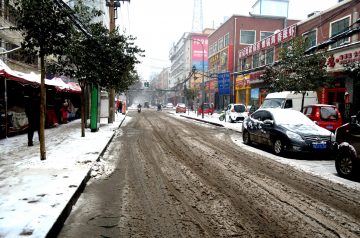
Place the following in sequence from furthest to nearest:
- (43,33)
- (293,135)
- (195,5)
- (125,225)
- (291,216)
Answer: (195,5) < (293,135) < (43,33) < (291,216) < (125,225)

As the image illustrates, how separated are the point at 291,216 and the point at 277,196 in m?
1.02

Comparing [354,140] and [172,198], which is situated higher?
[354,140]

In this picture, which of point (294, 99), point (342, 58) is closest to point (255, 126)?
point (294, 99)

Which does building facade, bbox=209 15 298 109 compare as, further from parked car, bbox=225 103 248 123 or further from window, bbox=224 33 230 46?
parked car, bbox=225 103 248 123

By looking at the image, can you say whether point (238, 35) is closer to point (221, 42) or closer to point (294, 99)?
point (221, 42)

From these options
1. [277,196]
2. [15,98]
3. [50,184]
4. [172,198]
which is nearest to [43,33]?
[50,184]

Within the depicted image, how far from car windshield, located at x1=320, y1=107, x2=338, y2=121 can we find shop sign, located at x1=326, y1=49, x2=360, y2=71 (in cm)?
654

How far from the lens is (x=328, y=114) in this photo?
14.4 metres

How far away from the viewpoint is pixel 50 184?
19.0ft

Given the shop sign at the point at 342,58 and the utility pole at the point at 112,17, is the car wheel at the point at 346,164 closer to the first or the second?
the shop sign at the point at 342,58

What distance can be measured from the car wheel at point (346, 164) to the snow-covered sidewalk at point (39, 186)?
18.6 feet

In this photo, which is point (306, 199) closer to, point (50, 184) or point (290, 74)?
point (50, 184)

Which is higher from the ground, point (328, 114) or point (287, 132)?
point (328, 114)

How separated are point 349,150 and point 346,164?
0.35m
